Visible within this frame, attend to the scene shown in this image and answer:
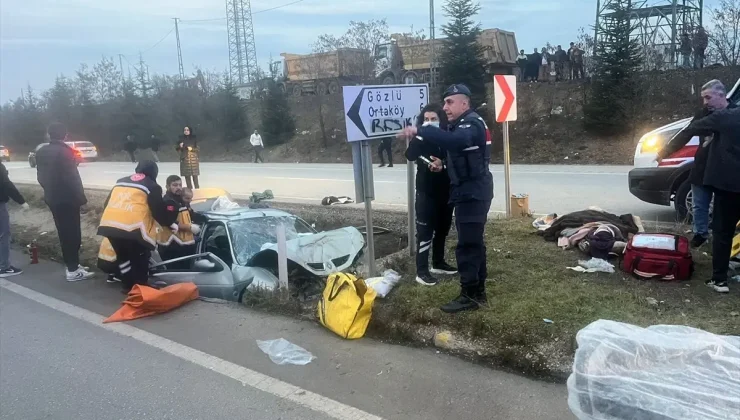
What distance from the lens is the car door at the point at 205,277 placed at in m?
6.14

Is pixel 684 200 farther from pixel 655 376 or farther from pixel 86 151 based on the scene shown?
pixel 86 151

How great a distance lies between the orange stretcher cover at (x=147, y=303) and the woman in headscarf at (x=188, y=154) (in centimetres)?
912

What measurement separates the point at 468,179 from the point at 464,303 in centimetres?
104

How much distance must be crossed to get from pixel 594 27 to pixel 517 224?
724 inches

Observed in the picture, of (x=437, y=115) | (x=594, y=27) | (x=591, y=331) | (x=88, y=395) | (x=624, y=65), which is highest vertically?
(x=594, y=27)

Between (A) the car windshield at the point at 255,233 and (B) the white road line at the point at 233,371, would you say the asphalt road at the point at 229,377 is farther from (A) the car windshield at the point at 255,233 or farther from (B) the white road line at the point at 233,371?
(A) the car windshield at the point at 255,233

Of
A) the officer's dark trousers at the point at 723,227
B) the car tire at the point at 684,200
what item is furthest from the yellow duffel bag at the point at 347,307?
the car tire at the point at 684,200

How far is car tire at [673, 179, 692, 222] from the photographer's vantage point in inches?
292

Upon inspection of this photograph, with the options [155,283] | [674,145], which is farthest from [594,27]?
[155,283]

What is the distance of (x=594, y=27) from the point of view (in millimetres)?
23188

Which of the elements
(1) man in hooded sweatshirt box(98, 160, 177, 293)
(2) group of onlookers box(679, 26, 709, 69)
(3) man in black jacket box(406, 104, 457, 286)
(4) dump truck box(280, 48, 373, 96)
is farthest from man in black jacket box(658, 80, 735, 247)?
(4) dump truck box(280, 48, 373, 96)

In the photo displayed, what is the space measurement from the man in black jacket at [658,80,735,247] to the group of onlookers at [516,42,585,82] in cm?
1909

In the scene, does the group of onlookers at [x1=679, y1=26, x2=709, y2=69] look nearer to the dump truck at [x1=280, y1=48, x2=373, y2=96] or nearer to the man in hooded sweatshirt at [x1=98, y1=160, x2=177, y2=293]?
the dump truck at [x1=280, y1=48, x2=373, y2=96]

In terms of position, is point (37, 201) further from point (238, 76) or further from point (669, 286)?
point (238, 76)
